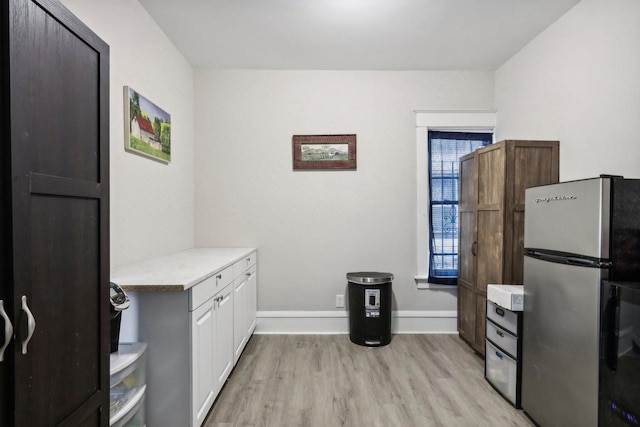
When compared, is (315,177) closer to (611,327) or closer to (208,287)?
(208,287)

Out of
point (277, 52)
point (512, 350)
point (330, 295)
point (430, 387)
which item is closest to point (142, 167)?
point (277, 52)

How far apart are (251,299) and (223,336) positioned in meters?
0.95

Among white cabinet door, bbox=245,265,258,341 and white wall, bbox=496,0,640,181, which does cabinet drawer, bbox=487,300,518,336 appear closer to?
white wall, bbox=496,0,640,181

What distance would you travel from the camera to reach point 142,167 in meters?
2.42

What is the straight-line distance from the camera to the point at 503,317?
2271 mm

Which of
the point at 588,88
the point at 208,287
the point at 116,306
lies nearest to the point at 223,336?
the point at 208,287

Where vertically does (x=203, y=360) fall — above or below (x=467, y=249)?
below

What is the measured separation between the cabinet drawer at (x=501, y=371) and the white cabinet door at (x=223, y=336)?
189cm

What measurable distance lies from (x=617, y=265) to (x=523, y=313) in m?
0.70

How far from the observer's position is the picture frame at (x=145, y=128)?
7.21ft

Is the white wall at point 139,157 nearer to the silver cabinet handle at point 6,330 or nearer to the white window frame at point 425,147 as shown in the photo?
the silver cabinet handle at point 6,330

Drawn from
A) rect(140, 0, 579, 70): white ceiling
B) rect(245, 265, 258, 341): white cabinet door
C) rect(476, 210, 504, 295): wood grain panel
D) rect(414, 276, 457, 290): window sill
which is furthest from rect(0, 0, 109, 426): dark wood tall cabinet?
rect(414, 276, 457, 290): window sill

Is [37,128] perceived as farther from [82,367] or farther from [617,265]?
[617,265]

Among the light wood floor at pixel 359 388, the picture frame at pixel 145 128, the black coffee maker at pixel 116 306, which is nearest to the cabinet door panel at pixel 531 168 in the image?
the light wood floor at pixel 359 388
